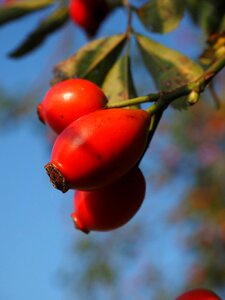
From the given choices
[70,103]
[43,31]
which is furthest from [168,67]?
[43,31]

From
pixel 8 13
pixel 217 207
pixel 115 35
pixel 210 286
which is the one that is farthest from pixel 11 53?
pixel 210 286

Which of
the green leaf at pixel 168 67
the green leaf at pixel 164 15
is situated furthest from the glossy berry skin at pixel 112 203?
the green leaf at pixel 164 15

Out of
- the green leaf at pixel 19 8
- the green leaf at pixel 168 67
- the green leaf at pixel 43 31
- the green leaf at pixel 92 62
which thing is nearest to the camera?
the green leaf at pixel 168 67

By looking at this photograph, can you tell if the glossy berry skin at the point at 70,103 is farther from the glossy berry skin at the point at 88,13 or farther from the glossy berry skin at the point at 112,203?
the glossy berry skin at the point at 88,13

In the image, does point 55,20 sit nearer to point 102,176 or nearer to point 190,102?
point 190,102

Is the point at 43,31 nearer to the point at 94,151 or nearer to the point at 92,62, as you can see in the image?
the point at 92,62

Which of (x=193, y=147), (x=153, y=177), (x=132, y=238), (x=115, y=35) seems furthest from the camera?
(x=132, y=238)

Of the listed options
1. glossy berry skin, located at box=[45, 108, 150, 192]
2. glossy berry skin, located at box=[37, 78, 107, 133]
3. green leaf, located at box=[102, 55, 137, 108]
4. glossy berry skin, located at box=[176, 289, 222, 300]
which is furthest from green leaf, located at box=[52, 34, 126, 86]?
glossy berry skin, located at box=[176, 289, 222, 300]

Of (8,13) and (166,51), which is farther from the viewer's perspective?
(8,13)
